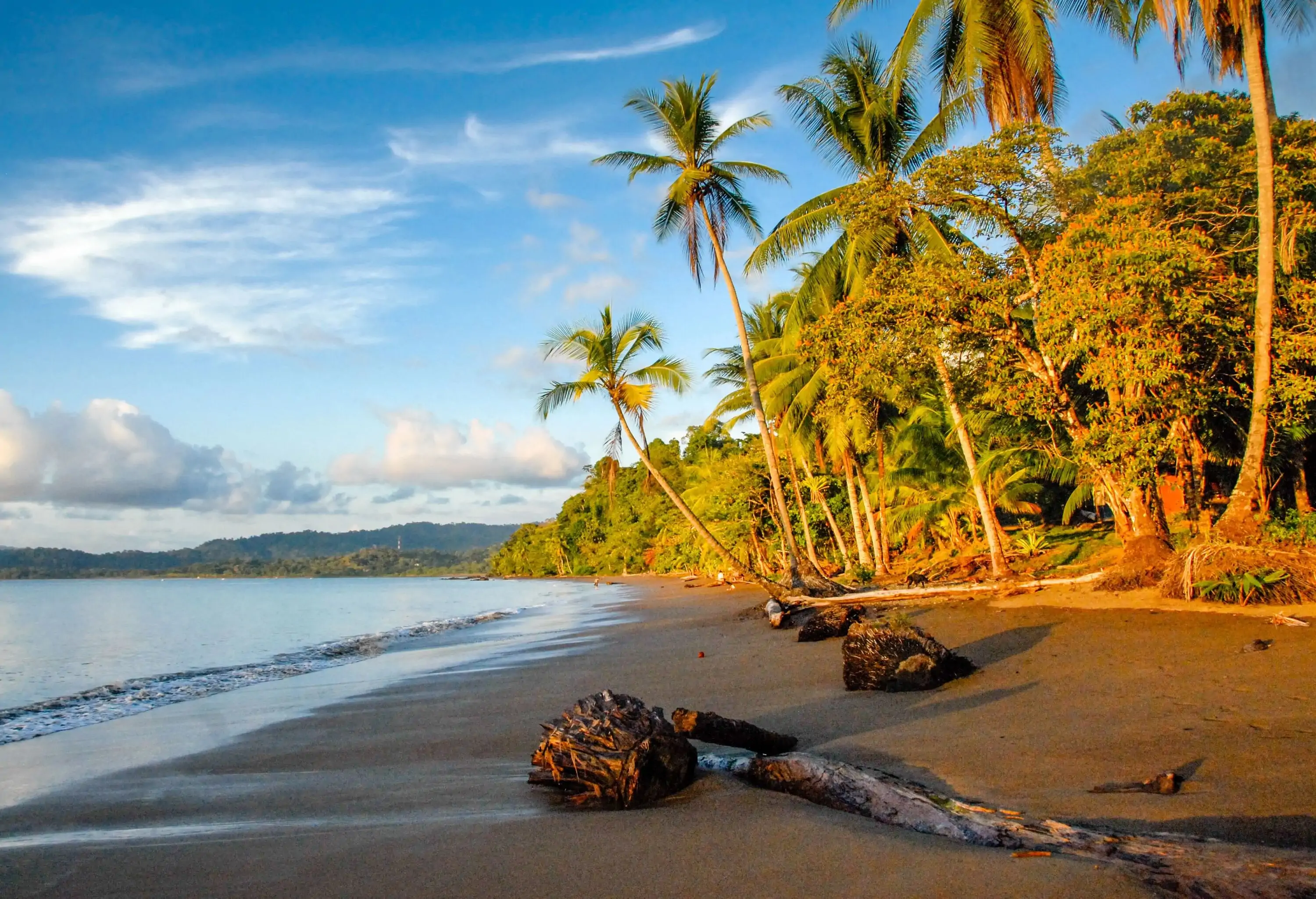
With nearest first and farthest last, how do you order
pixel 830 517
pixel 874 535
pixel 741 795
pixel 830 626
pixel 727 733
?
pixel 741 795 → pixel 727 733 → pixel 830 626 → pixel 874 535 → pixel 830 517

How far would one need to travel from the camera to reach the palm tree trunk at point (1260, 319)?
9289mm

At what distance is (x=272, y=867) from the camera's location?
134 inches

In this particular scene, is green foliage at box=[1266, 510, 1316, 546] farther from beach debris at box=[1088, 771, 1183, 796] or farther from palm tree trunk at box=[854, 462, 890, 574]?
palm tree trunk at box=[854, 462, 890, 574]

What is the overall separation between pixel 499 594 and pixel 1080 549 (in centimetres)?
4025

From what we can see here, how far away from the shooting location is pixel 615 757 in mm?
4090

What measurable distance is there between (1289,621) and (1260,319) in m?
3.93

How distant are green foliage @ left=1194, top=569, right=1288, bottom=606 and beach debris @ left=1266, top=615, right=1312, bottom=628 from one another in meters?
0.97

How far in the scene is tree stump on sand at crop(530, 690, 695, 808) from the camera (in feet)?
13.2

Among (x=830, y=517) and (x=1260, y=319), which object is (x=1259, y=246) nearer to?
(x=1260, y=319)

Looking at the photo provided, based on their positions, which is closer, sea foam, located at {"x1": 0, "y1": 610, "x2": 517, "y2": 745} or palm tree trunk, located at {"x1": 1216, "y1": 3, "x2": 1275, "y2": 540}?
sea foam, located at {"x1": 0, "y1": 610, "x2": 517, "y2": 745}

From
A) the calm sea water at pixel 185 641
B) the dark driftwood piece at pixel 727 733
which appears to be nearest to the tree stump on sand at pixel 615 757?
the dark driftwood piece at pixel 727 733

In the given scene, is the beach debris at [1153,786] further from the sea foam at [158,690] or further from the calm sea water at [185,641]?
the calm sea water at [185,641]

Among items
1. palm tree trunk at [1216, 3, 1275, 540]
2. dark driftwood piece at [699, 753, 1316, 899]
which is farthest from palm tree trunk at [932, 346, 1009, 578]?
dark driftwood piece at [699, 753, 1316, 899]

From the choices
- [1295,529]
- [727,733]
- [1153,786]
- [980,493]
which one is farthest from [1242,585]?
[727,733]
